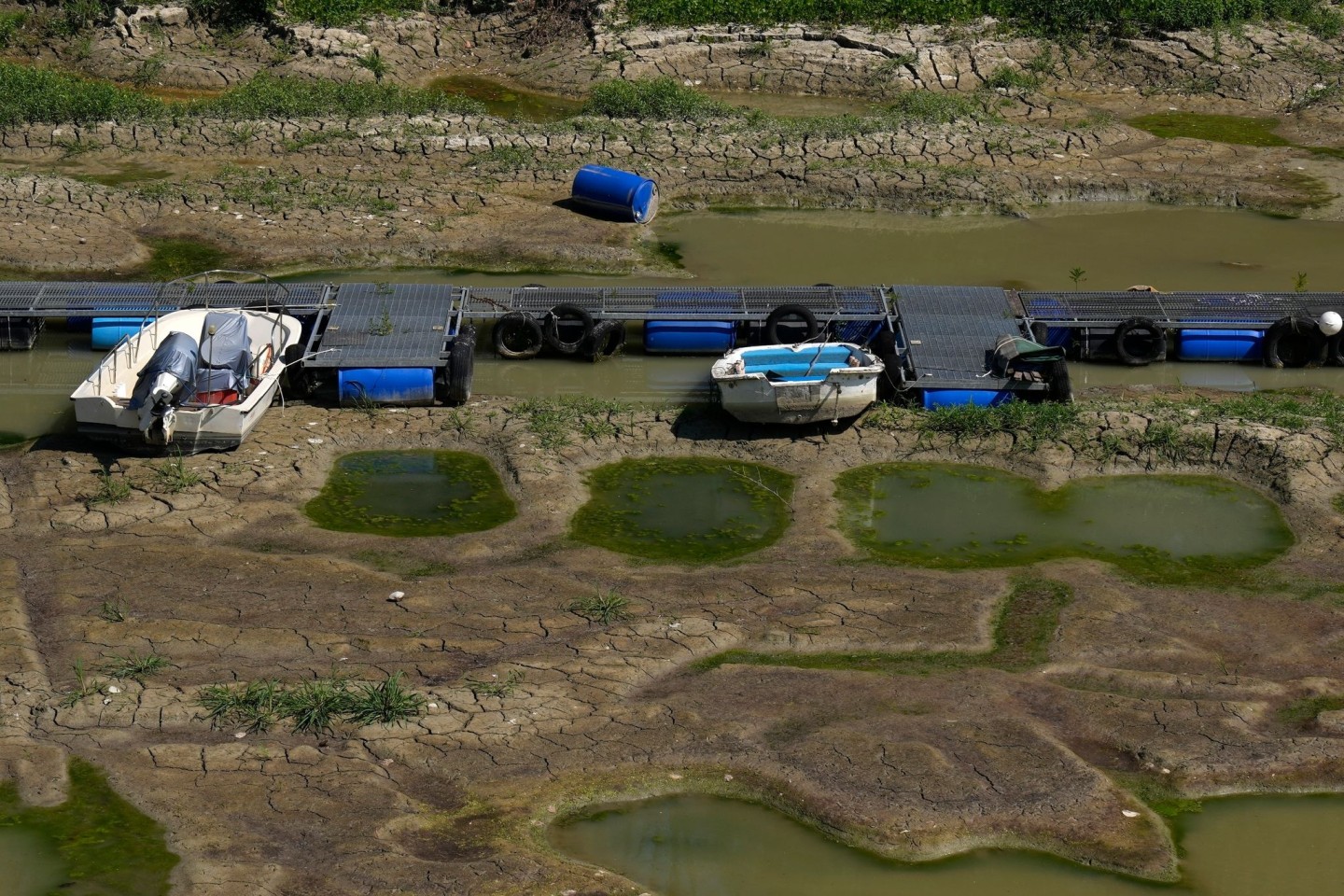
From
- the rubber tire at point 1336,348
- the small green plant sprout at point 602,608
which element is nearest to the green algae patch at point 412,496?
the small green plant sprout at point 602,608

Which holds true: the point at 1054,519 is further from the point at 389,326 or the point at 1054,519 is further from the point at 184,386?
the point at 184,386

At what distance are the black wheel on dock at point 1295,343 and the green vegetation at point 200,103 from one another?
15.4 m

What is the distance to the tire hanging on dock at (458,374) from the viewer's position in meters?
20.2

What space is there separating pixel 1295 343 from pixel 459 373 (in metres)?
11.5

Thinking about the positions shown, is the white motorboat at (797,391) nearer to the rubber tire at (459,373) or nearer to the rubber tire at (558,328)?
the rubber tire at (558,328)

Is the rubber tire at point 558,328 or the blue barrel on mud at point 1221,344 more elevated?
the blue barrel on mud at point 1221,344

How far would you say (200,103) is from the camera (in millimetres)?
30469

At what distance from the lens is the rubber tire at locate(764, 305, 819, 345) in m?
21.7

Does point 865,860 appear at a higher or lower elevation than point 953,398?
lower

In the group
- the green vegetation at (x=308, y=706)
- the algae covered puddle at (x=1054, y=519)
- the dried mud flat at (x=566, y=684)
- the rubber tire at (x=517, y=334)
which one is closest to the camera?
the dried mud flat at (x=566, y=684)

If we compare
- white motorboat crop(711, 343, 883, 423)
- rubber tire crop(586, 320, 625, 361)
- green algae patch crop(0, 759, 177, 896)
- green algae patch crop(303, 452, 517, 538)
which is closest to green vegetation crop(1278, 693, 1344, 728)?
white motorboat crop(711, 343, 883, 423)

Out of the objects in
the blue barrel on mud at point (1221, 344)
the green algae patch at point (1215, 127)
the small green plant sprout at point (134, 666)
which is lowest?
the small green plant sprout at point (134, 666)

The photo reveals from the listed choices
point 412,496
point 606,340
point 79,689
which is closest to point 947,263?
point 606,340

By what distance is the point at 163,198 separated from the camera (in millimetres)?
26547
